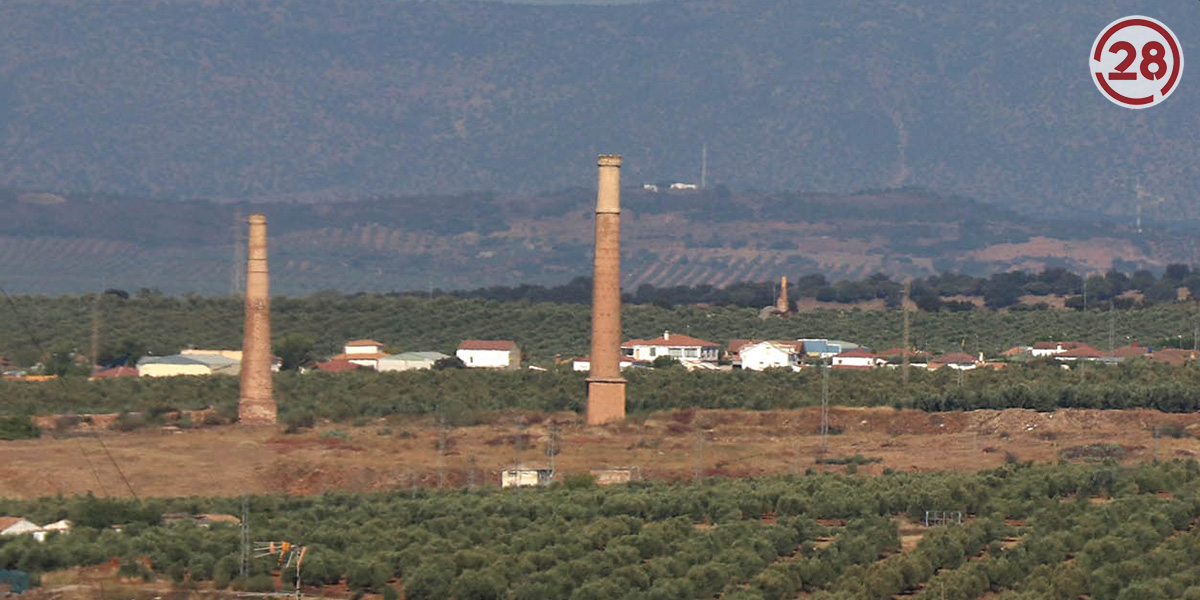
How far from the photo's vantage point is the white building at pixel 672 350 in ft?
324

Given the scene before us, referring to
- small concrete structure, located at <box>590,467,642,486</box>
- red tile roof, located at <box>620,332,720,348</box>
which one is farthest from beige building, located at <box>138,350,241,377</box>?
small concrete structure, located at <box>590,467,642,486</box>

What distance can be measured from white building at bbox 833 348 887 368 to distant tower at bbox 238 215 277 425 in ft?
102

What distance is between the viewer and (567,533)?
46250 mm

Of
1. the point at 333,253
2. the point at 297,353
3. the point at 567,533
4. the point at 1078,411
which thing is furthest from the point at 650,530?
the point at 333,253

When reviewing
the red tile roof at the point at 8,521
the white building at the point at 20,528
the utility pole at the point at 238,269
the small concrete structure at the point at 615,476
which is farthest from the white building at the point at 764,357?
the white building at the point at 20,528

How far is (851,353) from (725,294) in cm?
6851

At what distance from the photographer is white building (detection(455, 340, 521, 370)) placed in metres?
97.7

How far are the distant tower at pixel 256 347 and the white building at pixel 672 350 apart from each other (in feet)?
98.4

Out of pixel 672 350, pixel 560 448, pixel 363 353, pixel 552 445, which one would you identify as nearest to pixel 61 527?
pixel 552 445

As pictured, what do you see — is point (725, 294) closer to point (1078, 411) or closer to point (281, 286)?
point (281, 286)

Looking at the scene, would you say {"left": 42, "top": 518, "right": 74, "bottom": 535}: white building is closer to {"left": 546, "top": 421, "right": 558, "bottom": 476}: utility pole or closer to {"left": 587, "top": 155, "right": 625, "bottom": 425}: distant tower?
{"left": 546, "top": 421, "right": 558, "bottom": 476}: utility pole

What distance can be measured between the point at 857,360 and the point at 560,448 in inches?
1392

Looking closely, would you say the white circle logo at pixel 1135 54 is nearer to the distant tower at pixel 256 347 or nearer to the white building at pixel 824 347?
the distant tower at pixel 256 347

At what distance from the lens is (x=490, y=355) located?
3875 inches
